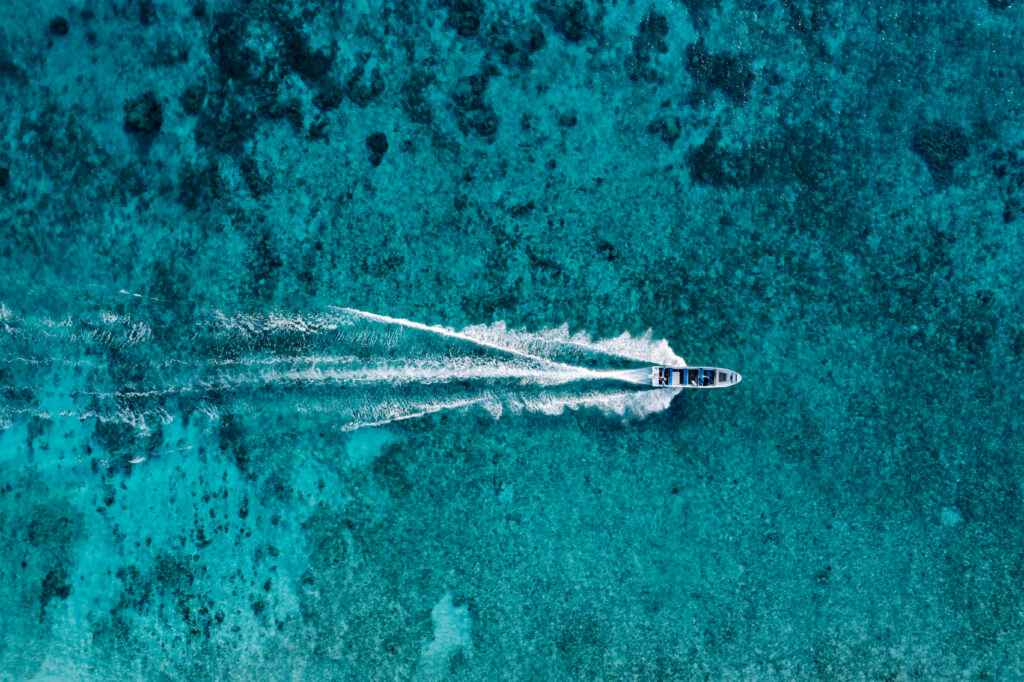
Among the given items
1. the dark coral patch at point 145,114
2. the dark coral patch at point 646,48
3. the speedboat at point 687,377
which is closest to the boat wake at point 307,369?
the speedboat at point 687,377

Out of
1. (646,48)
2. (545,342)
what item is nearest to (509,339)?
(545,342)

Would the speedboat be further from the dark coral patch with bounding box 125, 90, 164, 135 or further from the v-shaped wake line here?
the dark coral patch with bounding box 125, 90, 164, 135

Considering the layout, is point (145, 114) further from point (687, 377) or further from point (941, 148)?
point (941, 148)

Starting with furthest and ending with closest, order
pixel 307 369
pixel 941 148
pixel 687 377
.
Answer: pixel 941 148 → pixel 307 369 → pixel 687 377

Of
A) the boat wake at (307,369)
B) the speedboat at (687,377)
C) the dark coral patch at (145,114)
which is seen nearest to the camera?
the speedboat at (687,377)

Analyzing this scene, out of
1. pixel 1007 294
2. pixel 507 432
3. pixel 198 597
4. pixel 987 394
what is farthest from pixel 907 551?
pixel 198 597

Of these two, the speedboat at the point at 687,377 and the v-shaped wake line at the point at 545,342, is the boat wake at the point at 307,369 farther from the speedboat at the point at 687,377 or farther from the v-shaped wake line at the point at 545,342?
the speedboat at the point at 687,377

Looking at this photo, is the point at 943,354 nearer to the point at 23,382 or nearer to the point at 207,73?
the point at 207,73
